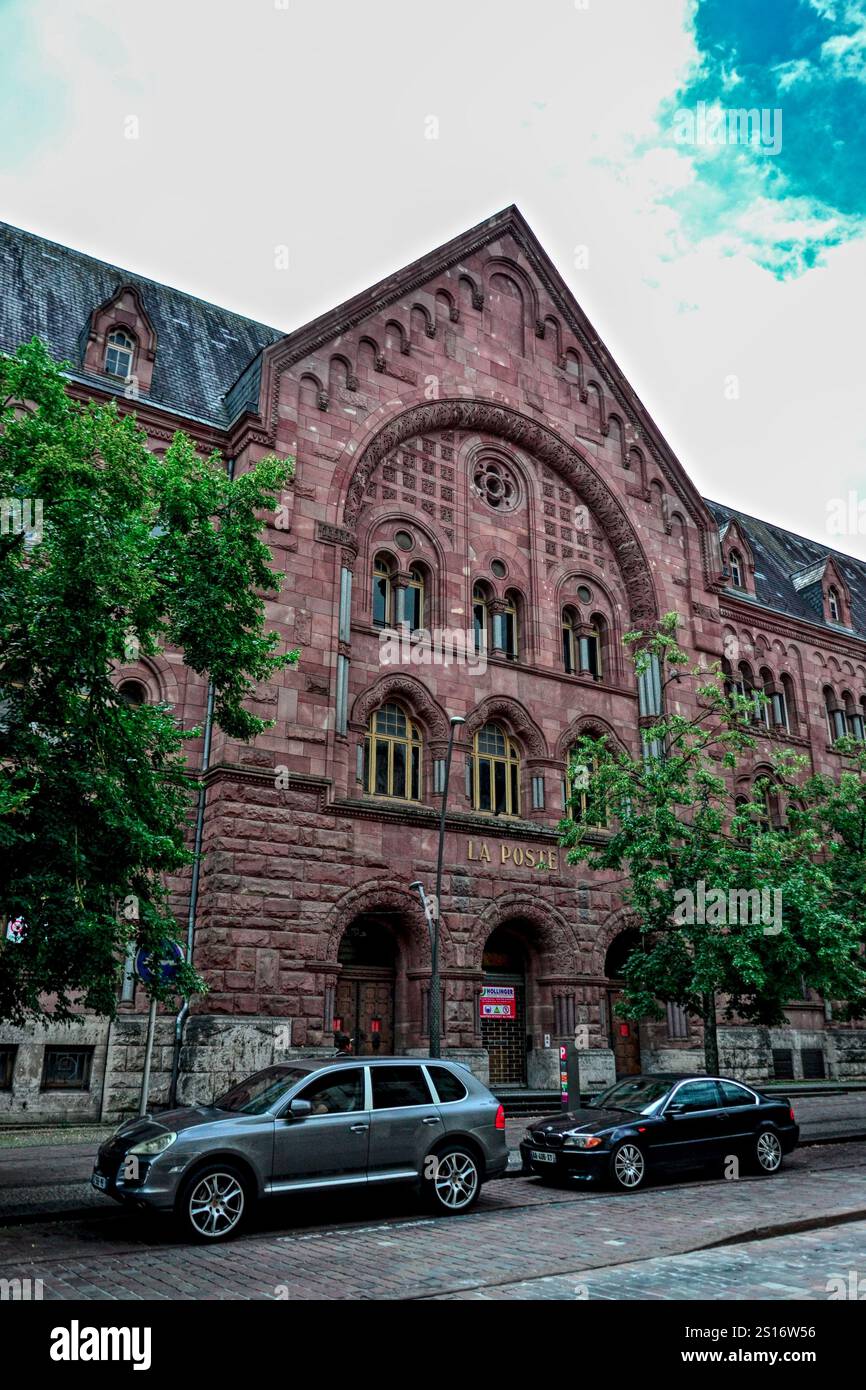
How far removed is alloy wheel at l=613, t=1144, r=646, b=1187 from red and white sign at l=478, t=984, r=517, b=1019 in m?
10.7

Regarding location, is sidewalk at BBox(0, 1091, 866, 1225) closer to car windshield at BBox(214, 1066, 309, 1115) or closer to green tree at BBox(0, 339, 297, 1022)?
car windshield at BBox(214, 1066, 309, 1115)

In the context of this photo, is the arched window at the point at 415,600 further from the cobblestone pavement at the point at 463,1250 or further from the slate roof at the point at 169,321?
the cobblestone pavement at the point at 463,1250

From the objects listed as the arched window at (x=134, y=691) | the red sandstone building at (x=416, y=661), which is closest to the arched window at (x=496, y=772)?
the red sandstone building at (x=416, y=661)

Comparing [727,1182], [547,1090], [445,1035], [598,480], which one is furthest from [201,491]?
[598,480]

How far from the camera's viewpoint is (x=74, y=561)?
11.1 metres

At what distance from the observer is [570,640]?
29.4 m

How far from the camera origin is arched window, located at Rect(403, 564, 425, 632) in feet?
86.1

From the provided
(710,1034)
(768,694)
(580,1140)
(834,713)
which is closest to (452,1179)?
(580,1140)

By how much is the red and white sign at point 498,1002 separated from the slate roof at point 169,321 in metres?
15.2

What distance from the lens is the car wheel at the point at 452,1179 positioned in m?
11.7

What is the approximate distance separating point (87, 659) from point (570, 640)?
64.6 ft

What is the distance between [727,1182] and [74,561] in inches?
478

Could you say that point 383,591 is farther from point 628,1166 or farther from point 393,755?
point 628,1166
